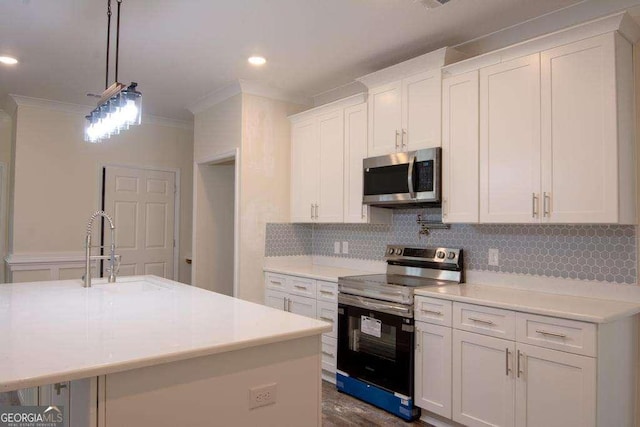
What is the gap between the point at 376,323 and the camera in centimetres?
317

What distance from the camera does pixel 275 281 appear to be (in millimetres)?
4242

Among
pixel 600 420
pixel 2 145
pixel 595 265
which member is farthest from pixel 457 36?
pixel 2 145

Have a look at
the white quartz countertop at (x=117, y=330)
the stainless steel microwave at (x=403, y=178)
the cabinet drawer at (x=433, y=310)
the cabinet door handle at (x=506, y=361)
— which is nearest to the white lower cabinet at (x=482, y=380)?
the cabinet door handle at (x=506, y=361)

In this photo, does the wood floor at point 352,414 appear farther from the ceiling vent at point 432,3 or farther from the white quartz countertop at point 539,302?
the ceiling vent at point 432,3

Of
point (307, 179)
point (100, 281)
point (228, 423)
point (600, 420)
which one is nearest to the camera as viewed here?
point (228, 423)

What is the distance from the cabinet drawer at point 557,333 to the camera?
2.16 meters

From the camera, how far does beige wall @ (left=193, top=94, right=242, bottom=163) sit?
433 cm

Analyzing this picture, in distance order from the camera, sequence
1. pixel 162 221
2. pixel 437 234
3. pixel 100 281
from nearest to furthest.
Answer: pixel 100 281, pixel 437 234, pixel 162 221

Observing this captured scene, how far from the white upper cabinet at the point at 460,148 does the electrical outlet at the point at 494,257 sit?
0.36 m

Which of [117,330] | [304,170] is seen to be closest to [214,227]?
[304,170]

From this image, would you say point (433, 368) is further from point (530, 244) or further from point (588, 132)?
point (588, 132)

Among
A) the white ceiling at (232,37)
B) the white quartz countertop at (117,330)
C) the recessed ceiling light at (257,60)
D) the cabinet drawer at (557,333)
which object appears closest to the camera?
the white quartz countertop at (117,330)

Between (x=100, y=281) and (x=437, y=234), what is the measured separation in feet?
8.00

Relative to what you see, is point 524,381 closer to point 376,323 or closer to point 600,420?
point 600,420
